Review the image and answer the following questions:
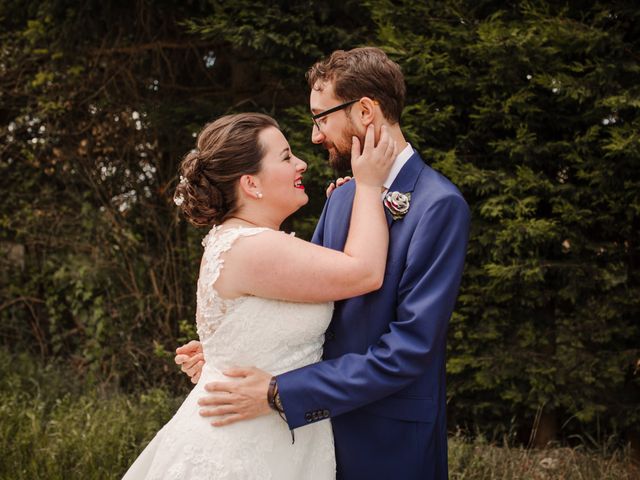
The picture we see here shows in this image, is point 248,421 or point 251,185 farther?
point 251,185

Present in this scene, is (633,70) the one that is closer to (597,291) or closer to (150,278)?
(597,291)

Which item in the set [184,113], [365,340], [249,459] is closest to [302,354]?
[365,340]

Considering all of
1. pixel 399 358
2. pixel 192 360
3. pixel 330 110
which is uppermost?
pixel 330 110

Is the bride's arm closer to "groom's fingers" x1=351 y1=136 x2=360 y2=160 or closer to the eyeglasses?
"groom's fingers" x1=351 y1=136 x2=360 y2=160

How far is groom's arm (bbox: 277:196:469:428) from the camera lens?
2.02 m

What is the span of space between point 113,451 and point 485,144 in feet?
10.3

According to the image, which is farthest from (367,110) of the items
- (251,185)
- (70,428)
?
(70,428)

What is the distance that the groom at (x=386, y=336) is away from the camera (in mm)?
2035

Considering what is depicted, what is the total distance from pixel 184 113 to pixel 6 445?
2.71 m

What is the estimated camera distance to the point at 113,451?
4227 millimetres

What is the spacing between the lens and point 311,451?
227cm

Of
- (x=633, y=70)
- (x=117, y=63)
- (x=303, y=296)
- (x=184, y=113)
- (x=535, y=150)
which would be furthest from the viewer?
(x=117, y=63)

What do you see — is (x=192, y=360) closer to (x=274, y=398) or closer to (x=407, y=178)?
(x=274, y=398)

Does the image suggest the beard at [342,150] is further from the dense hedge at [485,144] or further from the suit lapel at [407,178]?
the dense hedge at [485,144]
